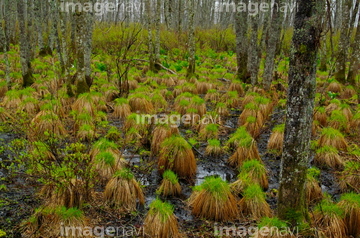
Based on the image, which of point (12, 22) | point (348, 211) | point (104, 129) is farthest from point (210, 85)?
point (12, 22)

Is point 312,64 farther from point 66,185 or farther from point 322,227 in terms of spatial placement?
point 66,185

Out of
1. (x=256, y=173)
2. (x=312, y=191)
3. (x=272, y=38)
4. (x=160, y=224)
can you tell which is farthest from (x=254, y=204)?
(x=272, y=38)

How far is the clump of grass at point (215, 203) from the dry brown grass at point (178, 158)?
3.87ft

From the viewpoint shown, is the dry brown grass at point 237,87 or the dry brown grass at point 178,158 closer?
the dry brown grass at point 178,158

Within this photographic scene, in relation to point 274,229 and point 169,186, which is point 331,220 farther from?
point 169,186

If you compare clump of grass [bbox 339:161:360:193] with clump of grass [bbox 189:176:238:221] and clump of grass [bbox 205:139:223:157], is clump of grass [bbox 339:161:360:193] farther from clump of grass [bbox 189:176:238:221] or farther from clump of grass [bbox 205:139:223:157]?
clump of grass [bbox 205:139:223:157]

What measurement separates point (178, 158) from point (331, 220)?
3.03 meters

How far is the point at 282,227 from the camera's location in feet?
12.9

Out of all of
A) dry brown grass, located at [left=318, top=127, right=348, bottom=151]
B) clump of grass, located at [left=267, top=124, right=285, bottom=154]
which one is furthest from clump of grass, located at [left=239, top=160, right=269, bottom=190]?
dry brown grass, located at [left=318, top=127, right=348, bottom=151]

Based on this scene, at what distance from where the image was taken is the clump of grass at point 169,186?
18.4ft

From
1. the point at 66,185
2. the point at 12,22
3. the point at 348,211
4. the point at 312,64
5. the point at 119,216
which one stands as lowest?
the point at 119,216

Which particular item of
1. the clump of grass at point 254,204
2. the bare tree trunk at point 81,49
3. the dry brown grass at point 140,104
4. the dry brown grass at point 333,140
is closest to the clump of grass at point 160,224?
the clump of grass at point 254,204

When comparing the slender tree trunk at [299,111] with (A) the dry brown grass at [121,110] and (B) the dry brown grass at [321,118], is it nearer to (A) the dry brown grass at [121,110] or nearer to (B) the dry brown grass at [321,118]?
(B) the dry brown grass at [321,118]

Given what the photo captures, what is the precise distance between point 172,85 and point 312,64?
34.8 feet
